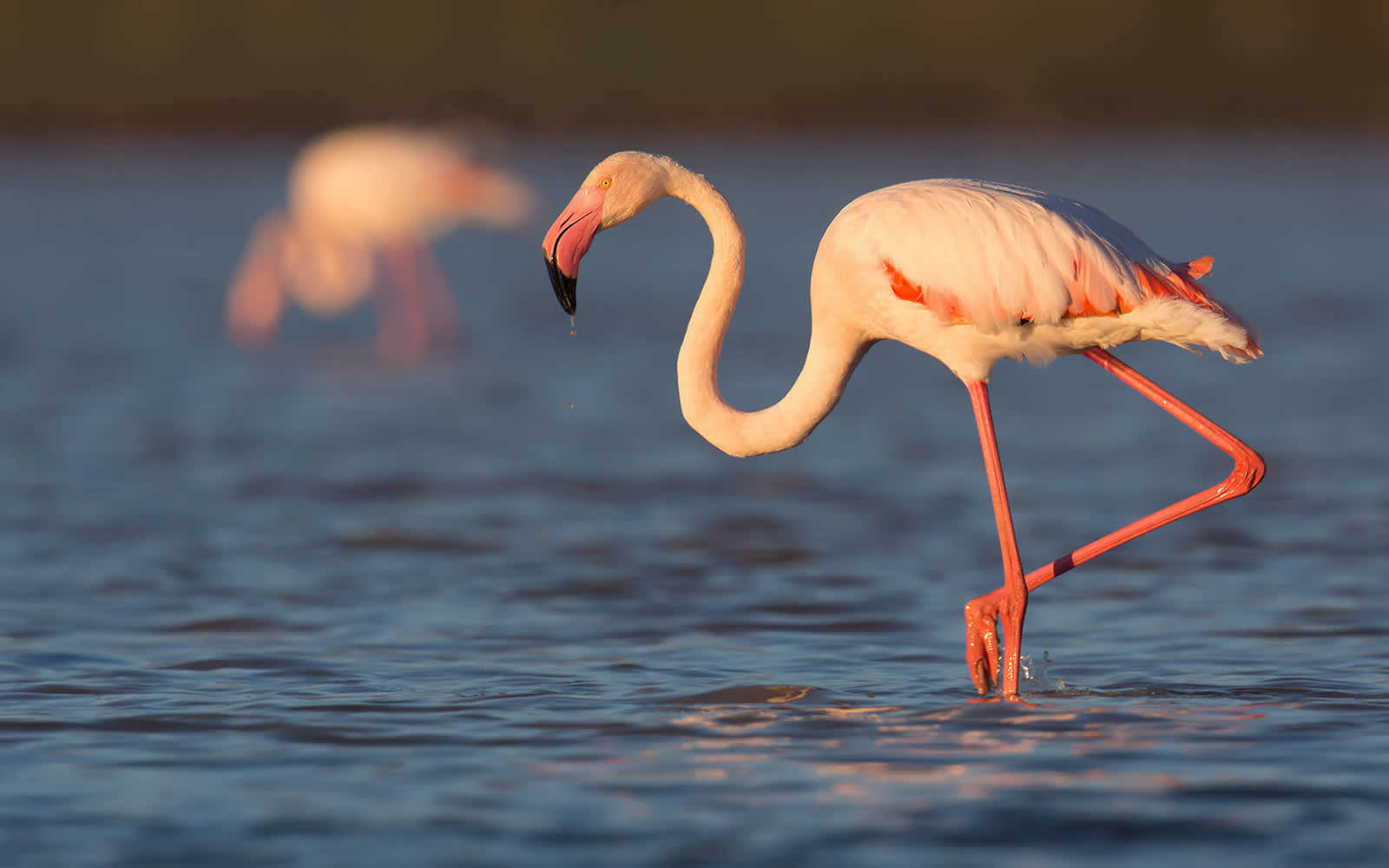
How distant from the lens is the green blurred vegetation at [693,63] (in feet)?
110

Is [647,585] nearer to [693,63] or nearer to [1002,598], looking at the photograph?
[1002,598]

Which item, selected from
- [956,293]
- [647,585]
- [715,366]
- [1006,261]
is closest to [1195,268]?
[1006,261]

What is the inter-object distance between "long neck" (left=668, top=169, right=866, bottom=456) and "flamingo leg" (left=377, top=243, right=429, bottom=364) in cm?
973

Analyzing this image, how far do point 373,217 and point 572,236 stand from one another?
1216 centimetres

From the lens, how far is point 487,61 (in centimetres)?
3559

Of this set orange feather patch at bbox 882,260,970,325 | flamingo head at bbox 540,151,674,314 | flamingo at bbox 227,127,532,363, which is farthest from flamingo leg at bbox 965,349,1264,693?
flamingo at bbox 227,127,532,363

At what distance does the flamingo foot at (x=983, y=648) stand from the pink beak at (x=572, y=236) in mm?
1531

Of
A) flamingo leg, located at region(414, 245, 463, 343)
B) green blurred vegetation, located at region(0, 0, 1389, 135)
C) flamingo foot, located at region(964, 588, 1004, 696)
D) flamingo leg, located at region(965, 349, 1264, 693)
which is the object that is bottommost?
flamingo foot, located at region(964, 588, 1004, 696)

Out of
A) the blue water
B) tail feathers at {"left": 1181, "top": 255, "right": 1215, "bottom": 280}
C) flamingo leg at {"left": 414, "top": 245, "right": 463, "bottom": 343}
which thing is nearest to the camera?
the blue water

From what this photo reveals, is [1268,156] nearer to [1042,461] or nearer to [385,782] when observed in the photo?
[1042,461]

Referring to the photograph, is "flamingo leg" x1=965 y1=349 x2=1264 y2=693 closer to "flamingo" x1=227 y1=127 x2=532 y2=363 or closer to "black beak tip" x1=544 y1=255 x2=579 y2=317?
"black beak tip" x1=544 y1=255 x2=579 y2=317

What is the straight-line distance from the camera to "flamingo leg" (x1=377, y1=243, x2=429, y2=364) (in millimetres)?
16812

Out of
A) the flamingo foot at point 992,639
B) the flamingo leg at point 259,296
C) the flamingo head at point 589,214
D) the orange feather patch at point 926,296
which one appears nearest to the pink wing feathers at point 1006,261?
the orange feather patch at point 926,296

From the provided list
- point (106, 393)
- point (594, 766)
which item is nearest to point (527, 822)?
point (594, 766)
